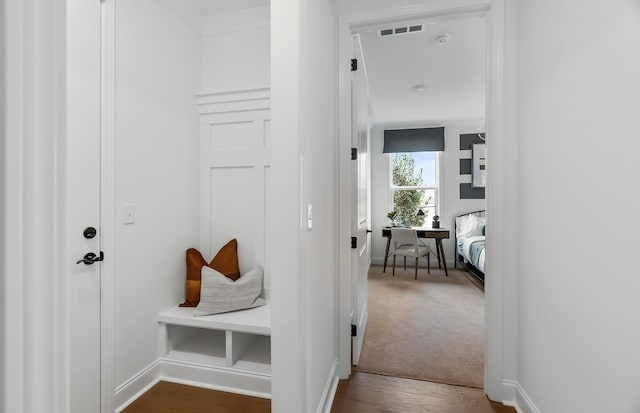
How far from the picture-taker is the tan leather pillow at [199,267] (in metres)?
2.13

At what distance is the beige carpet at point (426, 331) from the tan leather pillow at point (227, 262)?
3.80 feet

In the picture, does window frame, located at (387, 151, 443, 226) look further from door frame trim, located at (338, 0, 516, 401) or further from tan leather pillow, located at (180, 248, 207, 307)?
Result: tan leather pillow, located at (180, 248, 207, 307)

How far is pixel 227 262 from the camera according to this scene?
217 cm

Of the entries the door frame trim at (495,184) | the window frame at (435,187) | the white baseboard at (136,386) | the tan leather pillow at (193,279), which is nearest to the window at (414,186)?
the window frame at (435,187)

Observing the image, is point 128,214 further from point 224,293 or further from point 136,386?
point 136,386

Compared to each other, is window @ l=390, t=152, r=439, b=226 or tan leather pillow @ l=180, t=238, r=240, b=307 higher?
window @ l=390, t=152, r=439, b=226

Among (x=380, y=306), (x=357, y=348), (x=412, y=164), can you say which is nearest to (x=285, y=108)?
(x=357, y=348)

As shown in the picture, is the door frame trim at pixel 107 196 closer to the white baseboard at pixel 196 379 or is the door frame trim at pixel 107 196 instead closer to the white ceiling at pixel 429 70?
the white baseboard at pixel 196 379

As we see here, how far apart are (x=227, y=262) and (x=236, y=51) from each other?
5.19ft

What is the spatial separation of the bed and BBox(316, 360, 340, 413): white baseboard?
10.1 feet

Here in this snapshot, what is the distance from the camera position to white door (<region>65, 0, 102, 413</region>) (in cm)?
150

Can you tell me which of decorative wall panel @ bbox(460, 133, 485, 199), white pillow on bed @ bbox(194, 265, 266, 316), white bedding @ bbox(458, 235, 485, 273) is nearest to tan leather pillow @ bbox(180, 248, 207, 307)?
white pillow on bed @ bbox(194, 265, 266, 316)

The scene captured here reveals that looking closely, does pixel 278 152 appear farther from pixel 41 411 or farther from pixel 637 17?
pixel 637 17

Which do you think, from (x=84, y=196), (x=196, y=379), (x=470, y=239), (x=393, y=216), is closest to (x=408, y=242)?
(x=393, y=216)
